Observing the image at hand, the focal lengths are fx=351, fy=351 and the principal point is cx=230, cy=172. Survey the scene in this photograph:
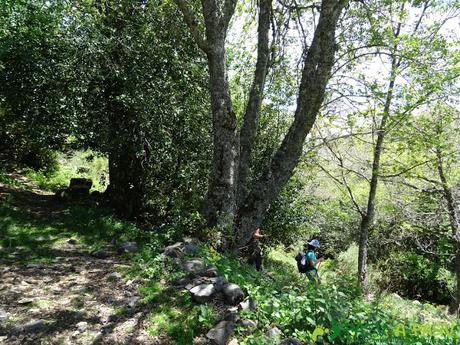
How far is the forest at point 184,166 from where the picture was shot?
12.5 feet

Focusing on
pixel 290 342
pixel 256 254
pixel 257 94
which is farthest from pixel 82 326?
pixel 256 254

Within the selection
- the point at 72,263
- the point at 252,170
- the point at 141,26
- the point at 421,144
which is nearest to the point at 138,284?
the point at 72,263

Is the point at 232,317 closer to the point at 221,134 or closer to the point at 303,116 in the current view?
the point at 221,134

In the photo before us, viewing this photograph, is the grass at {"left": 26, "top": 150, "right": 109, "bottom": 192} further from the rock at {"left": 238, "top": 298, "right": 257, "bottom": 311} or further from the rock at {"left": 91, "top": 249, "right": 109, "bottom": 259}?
the rock at {"left": 238, "top": 298, "right": 257, "bottom": 311}

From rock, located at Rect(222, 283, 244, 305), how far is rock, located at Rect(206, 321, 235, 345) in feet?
1.59

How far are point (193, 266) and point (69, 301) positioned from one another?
5.47 ft

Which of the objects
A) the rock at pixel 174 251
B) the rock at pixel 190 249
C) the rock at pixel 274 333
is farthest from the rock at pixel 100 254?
the rock at pixel 274 333

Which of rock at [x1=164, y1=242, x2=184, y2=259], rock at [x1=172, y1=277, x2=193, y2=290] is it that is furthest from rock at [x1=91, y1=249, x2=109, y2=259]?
rock at [x1=172, y1=277, x2=193, y2=290]

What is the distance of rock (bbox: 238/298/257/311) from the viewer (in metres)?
3.85

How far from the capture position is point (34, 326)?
3.59 meters

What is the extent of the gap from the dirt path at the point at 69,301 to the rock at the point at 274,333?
116 cm

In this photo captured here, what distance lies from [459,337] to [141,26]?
8.01m

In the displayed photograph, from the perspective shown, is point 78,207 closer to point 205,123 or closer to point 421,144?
point 205,123

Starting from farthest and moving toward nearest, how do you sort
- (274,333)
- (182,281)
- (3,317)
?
1. (182,281)
2. (3,317)
3. (274,333)
